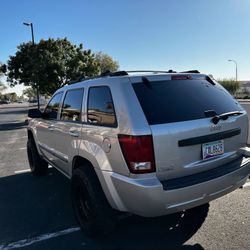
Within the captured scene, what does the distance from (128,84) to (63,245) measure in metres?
1.99

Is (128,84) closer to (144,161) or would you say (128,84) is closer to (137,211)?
(144,161)

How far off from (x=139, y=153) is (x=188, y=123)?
2.06ft

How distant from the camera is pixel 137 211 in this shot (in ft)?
9.93

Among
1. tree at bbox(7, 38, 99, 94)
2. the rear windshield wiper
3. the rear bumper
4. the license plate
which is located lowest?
the rear bumper

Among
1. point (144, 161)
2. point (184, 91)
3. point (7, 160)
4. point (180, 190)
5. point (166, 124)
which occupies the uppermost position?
point (184, 91)

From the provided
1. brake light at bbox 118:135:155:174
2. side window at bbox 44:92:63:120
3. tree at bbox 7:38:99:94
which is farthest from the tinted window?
tree at bbox 7:38:99:94

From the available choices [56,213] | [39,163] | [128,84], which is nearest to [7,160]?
[39,163]

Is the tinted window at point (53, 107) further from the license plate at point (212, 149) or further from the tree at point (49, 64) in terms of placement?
the tree at point (49, 64)

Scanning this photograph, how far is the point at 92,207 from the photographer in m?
3.41

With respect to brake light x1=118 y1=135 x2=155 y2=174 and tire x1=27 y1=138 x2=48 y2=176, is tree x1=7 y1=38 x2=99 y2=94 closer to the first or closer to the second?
tire x1=27 y1=138 x2=48 y2=176

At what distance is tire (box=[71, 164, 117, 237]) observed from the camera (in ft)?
11.0

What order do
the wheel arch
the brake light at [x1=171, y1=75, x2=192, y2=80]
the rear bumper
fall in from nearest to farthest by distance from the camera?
1. the rear bumper
2. the wheel arch
3. the brake light at [x1=171, y1=75, x2=192, y2=80]

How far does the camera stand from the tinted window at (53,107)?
5.08 meters

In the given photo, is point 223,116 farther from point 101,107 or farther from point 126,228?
point 126,228
